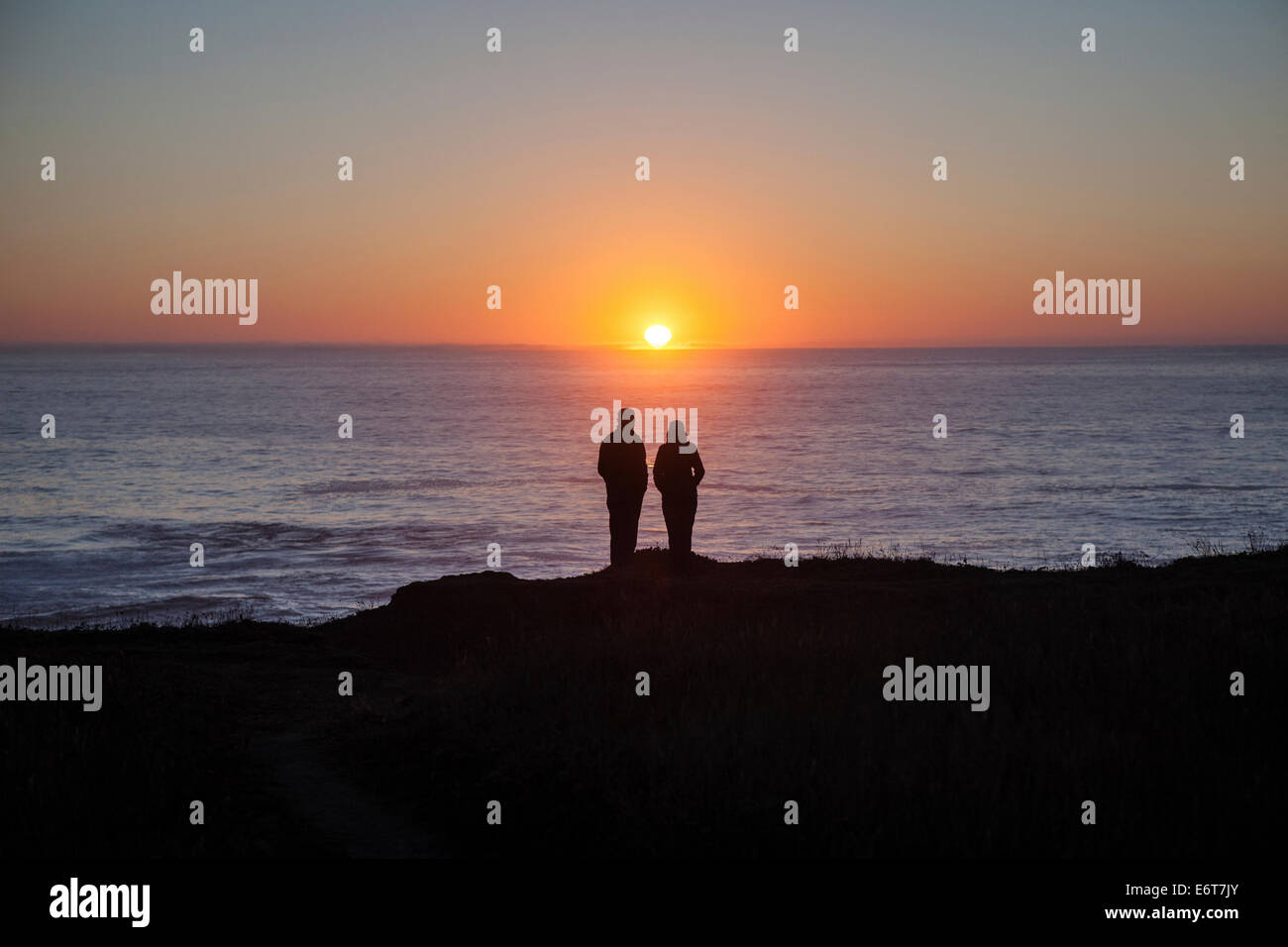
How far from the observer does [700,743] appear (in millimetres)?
8328

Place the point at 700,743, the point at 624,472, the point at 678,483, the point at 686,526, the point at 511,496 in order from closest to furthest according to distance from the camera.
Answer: the point at 700,743
the point at 678,483
the point at 624,472
the point at 686,526
the point at 511,496

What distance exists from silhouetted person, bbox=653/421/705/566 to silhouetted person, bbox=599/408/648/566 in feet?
1.09

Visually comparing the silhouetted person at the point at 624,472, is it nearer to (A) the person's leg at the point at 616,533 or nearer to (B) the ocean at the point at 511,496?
(A) the person's leg at the point at 616,533

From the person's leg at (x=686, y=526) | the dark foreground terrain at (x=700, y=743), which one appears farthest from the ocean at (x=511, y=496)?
the dark foreground terrain at (x=700, y=743)

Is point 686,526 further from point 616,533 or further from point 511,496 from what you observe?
point 511,496

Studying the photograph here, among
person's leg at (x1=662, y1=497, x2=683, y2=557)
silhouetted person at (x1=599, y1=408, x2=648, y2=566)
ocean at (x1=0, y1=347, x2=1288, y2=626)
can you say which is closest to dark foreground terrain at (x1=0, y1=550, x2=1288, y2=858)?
person's leg at (x1=662, y1=497, x2=683, y2=557)

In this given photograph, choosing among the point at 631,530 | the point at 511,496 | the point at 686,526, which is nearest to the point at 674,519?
the point at 686,526

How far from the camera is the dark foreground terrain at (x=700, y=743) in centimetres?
717

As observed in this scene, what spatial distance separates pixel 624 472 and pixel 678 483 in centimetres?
88

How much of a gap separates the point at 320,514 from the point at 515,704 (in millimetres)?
30991

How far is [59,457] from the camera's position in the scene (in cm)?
5738
